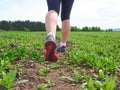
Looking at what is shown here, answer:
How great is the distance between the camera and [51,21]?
554 cm

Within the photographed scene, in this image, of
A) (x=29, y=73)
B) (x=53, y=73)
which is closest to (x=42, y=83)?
(x=29, y=73)

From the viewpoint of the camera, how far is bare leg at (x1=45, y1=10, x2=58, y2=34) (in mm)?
5457

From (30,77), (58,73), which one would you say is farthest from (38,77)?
(58,73)

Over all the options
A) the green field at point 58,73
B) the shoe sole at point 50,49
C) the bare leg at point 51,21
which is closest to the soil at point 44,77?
the green field at point 58,73

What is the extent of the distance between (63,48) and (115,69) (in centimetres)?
221

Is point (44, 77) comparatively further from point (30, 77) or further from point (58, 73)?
point (58, 73)

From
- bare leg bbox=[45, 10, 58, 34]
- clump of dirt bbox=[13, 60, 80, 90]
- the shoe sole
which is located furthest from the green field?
bare leg bbox=[45, 10, 58, 34]

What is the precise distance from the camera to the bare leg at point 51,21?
546 centimetres

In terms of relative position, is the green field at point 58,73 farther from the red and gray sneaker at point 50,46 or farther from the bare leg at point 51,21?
the bare leg at point 51,21

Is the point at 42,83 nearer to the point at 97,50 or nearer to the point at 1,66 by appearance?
the point at 1,66

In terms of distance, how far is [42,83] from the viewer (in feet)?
14.6

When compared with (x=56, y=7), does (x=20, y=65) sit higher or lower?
lower

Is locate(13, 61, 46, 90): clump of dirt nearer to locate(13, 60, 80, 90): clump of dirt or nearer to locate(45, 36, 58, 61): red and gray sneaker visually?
locate(13, 60, 80, 90): clump of dirt

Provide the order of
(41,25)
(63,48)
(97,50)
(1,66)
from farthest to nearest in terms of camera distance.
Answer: (41,25), (97,50), (63,48), (1,66)
